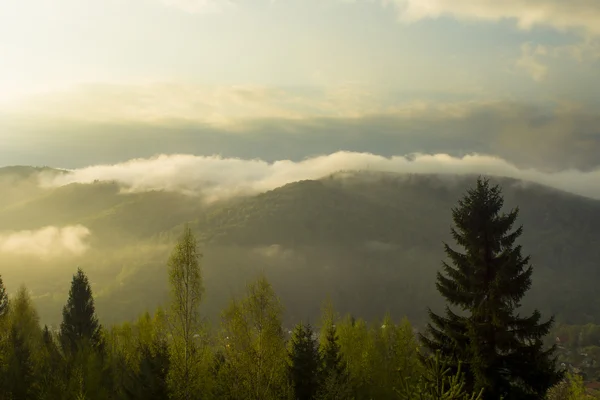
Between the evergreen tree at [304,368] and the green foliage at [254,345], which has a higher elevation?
the green foliage at [254,345]

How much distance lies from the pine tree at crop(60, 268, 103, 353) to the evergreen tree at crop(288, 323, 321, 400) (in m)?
29.1

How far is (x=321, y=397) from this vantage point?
46.8 m

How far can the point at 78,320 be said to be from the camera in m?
71.1

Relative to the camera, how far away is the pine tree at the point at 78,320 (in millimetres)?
69875

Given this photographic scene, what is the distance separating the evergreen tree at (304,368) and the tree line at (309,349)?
10 cm

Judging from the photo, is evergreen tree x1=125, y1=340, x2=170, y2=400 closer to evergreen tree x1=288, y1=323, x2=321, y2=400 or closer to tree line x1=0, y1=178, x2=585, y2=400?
tree line x1=0, y1=178, x2=585, y2=400

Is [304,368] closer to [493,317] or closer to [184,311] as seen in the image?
[184,311]

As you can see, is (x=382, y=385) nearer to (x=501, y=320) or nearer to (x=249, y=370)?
(x=249, y=370)

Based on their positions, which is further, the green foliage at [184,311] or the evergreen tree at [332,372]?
the evergreen tree at [332,372]

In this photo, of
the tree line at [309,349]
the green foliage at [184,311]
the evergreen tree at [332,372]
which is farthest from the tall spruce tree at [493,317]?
the green foliage at [184,311]

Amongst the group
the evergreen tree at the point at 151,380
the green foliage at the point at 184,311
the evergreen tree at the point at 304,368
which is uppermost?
the green foliage at the point at 184,311

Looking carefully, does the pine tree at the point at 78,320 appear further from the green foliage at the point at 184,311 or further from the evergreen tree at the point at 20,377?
the green foliage at the point at 184,311

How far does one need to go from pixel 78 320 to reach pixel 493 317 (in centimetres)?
5711

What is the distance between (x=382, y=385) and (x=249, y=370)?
24.6 metres
